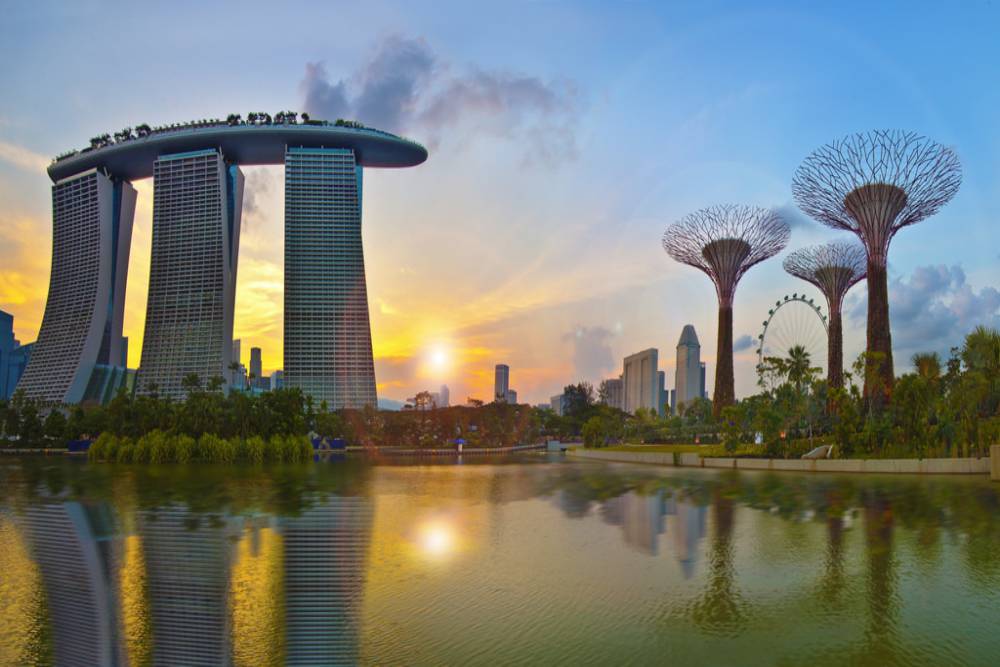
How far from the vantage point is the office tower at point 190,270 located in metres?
137

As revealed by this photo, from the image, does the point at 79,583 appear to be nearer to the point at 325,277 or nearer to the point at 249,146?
the point at 325,277

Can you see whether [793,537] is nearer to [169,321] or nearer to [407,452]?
[407,452]

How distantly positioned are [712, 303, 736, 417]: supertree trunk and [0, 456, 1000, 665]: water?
4893 cm

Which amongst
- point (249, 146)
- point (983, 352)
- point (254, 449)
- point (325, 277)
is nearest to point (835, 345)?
point (983, 352)

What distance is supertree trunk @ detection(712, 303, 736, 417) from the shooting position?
70.8 m

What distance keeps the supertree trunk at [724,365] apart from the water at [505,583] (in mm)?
48929

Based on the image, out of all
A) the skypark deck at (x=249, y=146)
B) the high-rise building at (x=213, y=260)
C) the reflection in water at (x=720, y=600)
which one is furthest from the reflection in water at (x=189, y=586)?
the skypark deck at (x=249, y=146)

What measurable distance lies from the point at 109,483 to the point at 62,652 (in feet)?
92.4

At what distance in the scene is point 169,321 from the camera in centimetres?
14000

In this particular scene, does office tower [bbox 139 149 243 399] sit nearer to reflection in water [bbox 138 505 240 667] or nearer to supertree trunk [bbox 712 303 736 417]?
supertree trunk [bbox 712 303 736 417]

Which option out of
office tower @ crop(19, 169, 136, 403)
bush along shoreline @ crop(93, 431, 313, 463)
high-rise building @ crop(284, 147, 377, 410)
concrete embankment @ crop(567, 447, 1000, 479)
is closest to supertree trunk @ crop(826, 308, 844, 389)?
concrete embankment @ crop(567, 447, 1000, 479)

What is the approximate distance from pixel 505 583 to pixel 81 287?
503 ft

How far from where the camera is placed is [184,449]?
5322 cm

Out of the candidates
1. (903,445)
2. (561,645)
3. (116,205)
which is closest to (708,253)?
(903,445)
